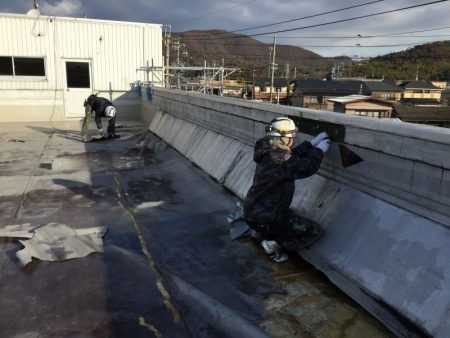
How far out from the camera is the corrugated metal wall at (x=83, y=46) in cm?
1830

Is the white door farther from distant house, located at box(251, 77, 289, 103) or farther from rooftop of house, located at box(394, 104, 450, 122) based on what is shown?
distant house, located at box(251, 77, 289, 103)

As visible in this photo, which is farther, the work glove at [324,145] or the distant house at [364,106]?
the distant house at [364,106]

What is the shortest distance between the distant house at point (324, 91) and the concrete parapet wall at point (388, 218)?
53.3 metres

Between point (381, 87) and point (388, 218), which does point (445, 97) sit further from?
point (388, 218)

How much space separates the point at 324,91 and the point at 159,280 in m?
61.2

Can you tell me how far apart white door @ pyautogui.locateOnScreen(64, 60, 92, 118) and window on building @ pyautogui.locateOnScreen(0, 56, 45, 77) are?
1.22 m

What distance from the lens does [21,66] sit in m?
18.7

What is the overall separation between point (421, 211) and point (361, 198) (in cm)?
73

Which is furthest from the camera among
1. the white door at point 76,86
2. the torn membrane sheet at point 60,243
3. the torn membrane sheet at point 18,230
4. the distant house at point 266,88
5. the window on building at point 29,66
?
the distant house at point 266,88

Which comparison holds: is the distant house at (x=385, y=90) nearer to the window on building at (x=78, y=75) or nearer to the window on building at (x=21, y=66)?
the window on building at (x=78, y=75)

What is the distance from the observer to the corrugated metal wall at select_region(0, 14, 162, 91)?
1830cm

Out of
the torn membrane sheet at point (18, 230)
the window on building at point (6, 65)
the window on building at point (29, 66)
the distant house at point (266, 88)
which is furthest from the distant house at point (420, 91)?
the torn membrane sheet at point (18, 230)

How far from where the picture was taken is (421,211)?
Answer: 3.52m

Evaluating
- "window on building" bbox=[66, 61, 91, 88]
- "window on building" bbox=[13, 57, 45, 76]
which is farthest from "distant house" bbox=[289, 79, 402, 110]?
"window on building" bbox=[13, 57, 45, 76]
